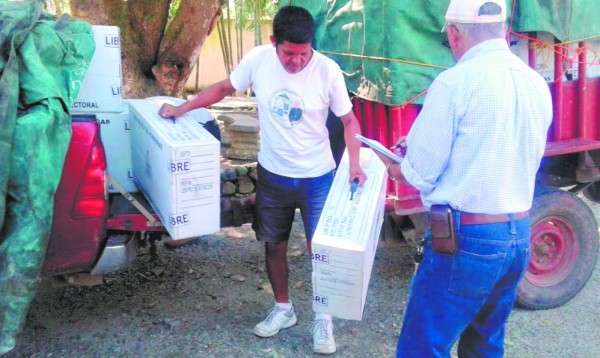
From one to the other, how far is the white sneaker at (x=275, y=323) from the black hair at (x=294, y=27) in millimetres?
1674

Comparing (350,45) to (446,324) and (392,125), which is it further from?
(446,324)

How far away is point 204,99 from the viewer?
364cm

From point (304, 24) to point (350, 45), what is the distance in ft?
2.67

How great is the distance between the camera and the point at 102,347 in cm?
374

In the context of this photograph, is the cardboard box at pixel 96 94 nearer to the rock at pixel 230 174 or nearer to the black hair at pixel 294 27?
the black hair at pixel 294 27

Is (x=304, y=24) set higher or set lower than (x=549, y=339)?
higher

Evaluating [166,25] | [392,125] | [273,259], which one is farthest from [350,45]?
[166,25]

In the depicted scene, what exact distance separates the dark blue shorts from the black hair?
80 centimetres

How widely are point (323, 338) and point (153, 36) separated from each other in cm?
377

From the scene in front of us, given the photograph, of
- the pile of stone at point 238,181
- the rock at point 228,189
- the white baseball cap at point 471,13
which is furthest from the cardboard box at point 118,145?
the white baseball cap at point 471,13

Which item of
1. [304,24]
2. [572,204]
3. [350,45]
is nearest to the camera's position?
[304,24]

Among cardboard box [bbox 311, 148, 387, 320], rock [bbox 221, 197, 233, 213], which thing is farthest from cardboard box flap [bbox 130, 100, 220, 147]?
cardboard box [bbox 311, 148, 387, 320]

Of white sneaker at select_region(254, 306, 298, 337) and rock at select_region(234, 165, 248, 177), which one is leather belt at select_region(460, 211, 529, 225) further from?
rock at select_region(234, 165, 248, 177)

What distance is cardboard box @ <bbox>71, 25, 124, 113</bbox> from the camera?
3.60 meters
